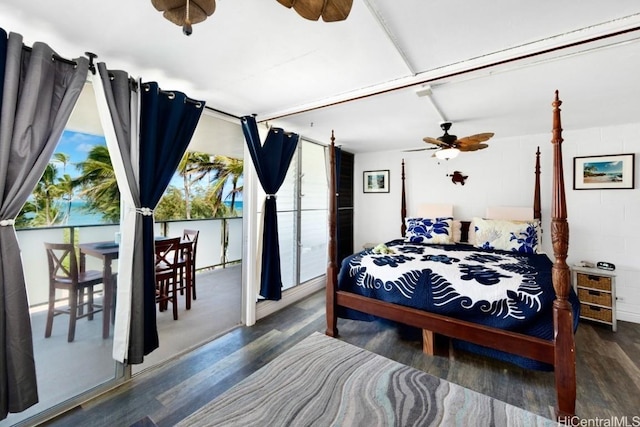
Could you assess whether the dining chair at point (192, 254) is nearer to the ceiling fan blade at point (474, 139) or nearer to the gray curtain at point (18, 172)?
the gray curtain at point (18, 172)

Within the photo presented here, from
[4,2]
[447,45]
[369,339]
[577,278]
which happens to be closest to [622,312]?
[577,278]

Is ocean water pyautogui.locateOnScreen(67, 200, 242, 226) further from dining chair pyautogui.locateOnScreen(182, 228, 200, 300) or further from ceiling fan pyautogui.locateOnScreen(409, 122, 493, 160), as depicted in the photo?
ceiling fan pyautogui.locateOnScreen(409, 122, 493, 160)

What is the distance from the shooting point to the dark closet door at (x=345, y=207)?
4.51m

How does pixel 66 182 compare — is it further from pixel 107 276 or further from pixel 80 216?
pixel 107 276

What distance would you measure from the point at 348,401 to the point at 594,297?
3.45 metres

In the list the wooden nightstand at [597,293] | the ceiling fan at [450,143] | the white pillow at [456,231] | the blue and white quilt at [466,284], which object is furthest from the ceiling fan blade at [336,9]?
the wooden nightstand at [597,293]

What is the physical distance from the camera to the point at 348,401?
981 mm

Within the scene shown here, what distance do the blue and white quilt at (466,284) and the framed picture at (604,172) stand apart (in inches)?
46.1

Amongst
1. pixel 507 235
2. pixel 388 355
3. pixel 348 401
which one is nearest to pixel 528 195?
pixel 507 235

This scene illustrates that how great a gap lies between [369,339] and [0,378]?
251 cm

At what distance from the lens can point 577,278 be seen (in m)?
3.00

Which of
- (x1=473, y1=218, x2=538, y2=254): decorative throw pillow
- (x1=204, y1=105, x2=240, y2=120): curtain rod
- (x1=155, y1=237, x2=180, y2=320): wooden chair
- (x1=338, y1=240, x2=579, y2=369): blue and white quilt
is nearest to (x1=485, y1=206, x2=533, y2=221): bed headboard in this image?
(x1=473, y1=218, x2=538, y2=254): decorative throw pillow

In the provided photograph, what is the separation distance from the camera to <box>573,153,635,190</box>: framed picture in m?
2.99

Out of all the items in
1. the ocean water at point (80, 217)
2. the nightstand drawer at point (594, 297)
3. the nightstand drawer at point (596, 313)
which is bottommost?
the nightstand drawer at point (596, 313)
